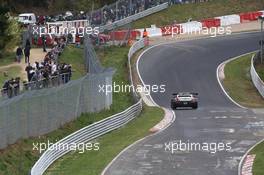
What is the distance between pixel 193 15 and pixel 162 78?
81.3ft

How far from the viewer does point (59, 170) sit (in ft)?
101

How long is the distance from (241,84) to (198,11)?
2735 centimetres

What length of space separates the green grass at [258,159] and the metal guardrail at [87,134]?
29.0ft

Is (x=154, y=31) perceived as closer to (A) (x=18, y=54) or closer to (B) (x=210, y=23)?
(B) (x=210, y=23)

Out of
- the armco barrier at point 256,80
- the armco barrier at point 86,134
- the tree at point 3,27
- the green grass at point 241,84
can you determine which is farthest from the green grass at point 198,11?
the armco barrier at point 86,134

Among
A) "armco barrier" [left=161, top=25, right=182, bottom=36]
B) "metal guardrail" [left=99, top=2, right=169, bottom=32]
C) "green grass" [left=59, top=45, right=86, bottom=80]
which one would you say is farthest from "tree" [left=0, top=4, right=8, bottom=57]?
"armco barrier" [left=161, top=25, right=182, bottom=36]

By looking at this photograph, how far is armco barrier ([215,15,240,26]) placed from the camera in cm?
8332

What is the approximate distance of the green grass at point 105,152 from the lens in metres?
30.8

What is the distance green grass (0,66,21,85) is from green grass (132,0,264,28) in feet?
107

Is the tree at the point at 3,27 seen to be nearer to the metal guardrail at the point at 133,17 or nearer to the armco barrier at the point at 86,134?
the armco barrier at the point at 86,134

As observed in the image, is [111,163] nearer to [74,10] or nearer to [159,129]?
[159,129]

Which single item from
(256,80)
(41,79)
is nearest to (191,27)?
(256,80)

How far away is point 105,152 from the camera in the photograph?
34656mm

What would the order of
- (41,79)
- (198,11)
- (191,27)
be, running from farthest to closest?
(198,11)
(191,27)
(41,79)
